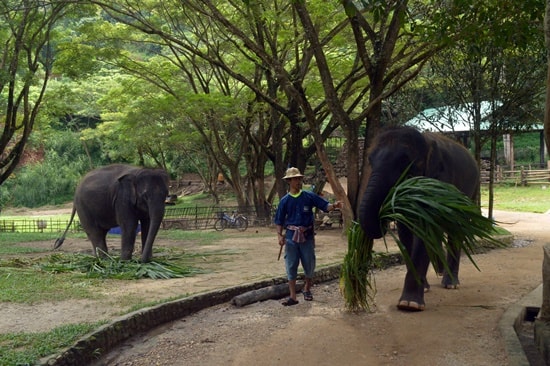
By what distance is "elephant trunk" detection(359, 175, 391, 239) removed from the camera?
23.0 ft

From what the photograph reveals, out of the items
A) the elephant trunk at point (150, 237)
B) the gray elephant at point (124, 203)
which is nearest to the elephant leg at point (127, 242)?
the gray elephant at point (124, 203)

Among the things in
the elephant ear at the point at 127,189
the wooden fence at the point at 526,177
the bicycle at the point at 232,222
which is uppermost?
the wooden fence at the point at 526,177

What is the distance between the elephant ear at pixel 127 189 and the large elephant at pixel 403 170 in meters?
5.39

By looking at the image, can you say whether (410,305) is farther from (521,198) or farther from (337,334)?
(521,198)

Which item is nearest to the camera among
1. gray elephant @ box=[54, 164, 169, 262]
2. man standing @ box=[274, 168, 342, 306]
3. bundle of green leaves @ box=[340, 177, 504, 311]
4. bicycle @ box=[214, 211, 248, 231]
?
bundle of green leaves @ box=[340, 177, 504, 311]

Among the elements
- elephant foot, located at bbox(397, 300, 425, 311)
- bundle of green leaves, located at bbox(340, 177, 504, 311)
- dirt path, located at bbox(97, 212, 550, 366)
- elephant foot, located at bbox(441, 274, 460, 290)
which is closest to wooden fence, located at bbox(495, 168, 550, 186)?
dirt path, located at bbox(97, 212, 550, 366)

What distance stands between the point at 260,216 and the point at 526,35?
57.0ft

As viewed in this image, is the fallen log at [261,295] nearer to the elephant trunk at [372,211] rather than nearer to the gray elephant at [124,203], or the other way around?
the elephant trunk at [372,211]

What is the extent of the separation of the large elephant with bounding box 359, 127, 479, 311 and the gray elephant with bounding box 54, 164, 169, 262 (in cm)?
485

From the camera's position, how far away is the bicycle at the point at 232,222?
73.5ft

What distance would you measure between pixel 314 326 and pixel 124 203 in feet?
18.9

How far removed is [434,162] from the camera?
834cm

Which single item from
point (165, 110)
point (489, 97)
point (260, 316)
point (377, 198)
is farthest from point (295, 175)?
point (165, 110)

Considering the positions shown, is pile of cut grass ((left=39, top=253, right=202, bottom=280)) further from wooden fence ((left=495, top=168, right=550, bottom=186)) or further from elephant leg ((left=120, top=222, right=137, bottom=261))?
wooden fence ((left=495, top=168, right=550, bottom=186))
